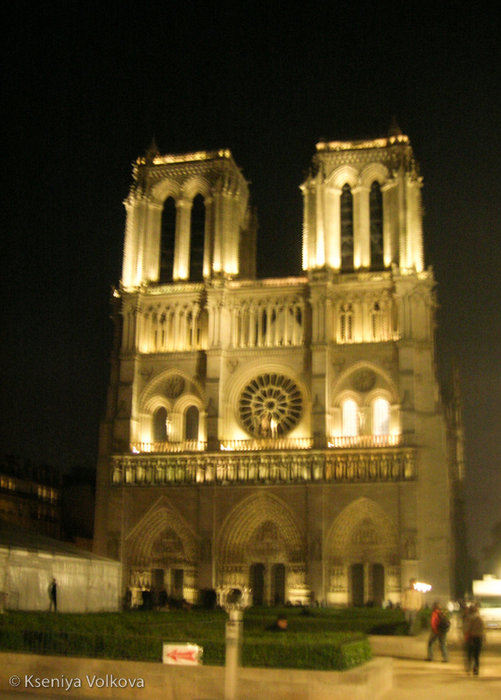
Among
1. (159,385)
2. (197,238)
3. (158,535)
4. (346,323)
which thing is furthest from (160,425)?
(346,323)

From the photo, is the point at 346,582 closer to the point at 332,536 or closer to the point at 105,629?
the point at 332,536

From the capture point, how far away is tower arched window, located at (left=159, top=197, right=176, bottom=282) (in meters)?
51.8

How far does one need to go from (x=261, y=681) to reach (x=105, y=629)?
4753 millimetres

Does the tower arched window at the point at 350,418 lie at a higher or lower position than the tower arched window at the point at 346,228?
lower

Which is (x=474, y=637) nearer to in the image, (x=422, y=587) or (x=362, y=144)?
(x=422, y=587)

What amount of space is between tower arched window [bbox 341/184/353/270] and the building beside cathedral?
9cm

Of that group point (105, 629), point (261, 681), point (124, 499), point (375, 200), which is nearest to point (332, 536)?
point (124, 499)

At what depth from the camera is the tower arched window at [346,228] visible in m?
49.3

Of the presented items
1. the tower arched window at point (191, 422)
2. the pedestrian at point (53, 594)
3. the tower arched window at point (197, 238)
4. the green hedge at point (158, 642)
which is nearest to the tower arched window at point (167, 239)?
the tower arched window at point (197, 238)

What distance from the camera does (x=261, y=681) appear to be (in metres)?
15.3

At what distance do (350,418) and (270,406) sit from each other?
4.20 m

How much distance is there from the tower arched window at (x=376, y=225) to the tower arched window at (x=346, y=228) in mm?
1136

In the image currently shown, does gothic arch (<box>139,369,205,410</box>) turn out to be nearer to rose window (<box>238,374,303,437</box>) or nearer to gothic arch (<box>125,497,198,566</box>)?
rose window (<box>238,374,303,437</box>)

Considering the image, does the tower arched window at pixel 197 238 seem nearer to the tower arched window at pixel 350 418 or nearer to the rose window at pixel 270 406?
the rose window at pixel 270 406
